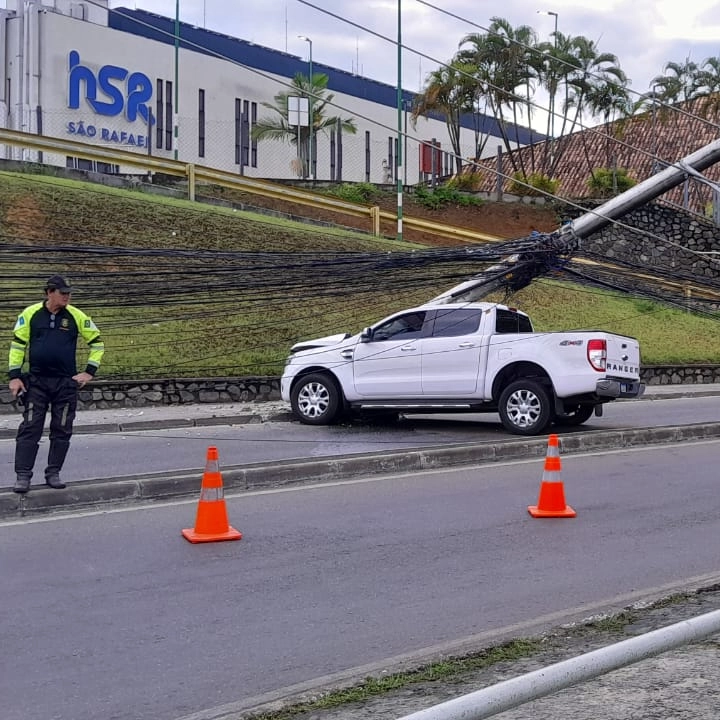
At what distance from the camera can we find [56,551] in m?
7.80

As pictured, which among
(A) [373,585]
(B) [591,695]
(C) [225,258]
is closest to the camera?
(B) [591,695]

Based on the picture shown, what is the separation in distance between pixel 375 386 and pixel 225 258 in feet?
14.7

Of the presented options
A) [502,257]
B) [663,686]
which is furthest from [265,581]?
[502,257]

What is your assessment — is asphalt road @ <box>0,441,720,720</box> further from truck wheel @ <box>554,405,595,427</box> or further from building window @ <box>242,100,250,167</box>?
building window @ <box>242,100,250,167</box>

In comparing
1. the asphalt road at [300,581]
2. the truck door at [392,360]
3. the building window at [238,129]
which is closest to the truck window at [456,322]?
the truck door at [392,360]

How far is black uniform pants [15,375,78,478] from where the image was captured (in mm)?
8992

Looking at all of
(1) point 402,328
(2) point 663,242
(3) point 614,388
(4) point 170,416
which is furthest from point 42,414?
(2) point 663,242

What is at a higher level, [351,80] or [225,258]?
[351,80]

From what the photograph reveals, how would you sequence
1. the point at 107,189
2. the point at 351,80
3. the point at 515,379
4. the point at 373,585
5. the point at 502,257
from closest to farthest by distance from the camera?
the point at 373,585, the point at 515,379, the point at 502,257, the point at 107,189, the point at 351,80

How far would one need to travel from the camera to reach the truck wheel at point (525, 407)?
47.7 feet

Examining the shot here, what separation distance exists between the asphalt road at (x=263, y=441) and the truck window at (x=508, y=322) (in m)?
1.44

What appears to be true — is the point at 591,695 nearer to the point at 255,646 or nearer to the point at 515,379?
the point at 255,646

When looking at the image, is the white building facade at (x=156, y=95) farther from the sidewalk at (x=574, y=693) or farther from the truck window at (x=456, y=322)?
the sidewalk at (x=574, y=693)

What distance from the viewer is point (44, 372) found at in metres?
9.01
